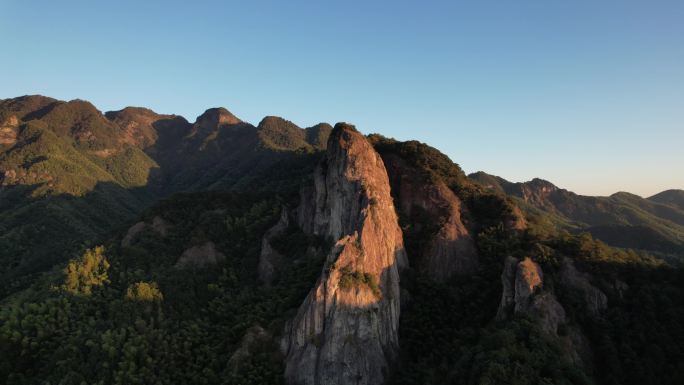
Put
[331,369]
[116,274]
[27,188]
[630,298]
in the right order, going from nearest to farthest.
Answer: [331,369] → [630,298] → [116,274] → [27,188]

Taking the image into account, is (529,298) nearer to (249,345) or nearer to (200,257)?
(249,345)

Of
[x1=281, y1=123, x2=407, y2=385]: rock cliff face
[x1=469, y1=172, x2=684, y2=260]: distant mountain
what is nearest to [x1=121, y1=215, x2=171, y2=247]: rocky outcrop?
[x1=281, y1=123, x2=407, y2=385]: rock cliff face

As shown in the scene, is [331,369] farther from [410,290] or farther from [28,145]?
[28,145]

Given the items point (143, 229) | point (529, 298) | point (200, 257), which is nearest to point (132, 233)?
point (143, 229)

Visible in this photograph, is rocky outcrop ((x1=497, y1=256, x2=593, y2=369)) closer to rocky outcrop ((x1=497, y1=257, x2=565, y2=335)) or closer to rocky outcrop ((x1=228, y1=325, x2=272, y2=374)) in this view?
rocky outcrop ((x1=497, y1=257, x2=565, y2=335))

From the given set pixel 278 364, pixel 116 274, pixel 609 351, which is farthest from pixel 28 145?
pixel 609 351

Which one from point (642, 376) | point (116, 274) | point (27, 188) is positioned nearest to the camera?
point (642, 376)

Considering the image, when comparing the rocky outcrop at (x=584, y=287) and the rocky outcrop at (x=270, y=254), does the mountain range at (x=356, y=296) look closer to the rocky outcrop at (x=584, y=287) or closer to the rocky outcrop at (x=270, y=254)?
the rocky outcrop at (x=584, y=287)
